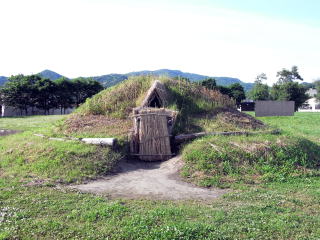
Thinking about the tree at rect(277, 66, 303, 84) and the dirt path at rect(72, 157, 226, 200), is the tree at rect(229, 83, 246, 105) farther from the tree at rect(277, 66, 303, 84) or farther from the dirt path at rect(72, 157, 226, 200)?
the dirt path at rect(72, 157, 226, 200)

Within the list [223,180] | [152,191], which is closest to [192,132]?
[223,180]

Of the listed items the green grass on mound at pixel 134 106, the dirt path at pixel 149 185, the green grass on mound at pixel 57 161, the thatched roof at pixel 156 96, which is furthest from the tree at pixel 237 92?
the green grass on mound at pixel 57 161

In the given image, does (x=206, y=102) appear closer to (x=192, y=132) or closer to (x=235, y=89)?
(x=192, y=132)

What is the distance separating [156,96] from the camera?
43.0ft

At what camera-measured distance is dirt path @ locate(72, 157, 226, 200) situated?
23.9ft

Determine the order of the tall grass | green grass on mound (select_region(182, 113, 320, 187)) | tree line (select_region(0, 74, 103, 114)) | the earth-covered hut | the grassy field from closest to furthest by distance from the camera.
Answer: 1. the grassy field
2. green grass on mound (select_region(182, 113, 320, 187))
3. the earth-covered hut
4. the tall grass
5. tree line (select_region(0, 74, 103, 114))

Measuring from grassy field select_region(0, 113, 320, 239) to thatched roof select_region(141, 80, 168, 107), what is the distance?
478 centimetres

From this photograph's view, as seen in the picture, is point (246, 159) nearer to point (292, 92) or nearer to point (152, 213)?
point (152, 213)

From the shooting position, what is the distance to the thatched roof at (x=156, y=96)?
12625mm

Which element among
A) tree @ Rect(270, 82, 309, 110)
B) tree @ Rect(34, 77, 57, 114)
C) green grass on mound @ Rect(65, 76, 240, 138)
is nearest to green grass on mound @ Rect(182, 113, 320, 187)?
green grass on mound @ Rect(65, 76, 240, 138)

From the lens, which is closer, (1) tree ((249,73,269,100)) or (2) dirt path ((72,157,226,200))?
(2) dirt path ((72,157,226,200))

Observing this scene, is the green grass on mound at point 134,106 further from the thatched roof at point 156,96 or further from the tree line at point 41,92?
the tree line at point 41,92

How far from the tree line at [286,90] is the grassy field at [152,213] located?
48.7 metres

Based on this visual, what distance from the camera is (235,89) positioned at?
6712 cm
